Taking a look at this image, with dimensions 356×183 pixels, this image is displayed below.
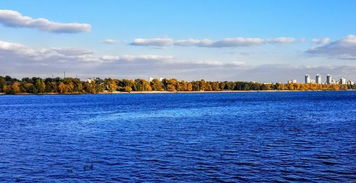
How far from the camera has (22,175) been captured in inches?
925

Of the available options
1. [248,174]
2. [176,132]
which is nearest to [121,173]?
[248,174]

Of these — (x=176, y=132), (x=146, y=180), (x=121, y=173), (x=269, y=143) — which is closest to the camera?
(x=146, y=180)

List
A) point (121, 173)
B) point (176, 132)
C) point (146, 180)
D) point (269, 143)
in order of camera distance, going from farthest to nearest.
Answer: point (176, 132)
point (269, 143)
point (121, 173)
point (146, 180)

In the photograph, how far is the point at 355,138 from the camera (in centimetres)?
3741

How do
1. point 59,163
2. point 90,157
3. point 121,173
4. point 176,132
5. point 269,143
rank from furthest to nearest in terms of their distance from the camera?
point 176,132 → point 269,143 → point 90,157 → point 59,163 → point 121,173

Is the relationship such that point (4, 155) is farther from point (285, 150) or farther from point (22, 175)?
point (285, 150)

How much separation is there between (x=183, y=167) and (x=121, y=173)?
3703mm

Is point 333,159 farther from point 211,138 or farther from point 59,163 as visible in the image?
point 59,163

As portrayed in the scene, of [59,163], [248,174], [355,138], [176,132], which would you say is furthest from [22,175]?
[355,138]

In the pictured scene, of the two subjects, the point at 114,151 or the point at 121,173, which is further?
the point at 114,151

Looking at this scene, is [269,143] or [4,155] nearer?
[4,155]

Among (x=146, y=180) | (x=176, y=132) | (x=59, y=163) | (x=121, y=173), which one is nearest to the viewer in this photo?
(x=146, y=180)

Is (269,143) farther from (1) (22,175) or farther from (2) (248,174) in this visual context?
(1) (22,175)

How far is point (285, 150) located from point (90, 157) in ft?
45.3
